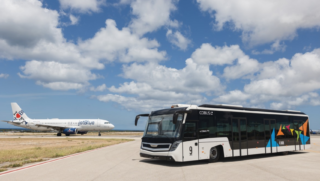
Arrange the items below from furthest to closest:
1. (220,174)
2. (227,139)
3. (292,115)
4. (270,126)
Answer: (292,115) < (270,126) < (227,139) < (220,174)

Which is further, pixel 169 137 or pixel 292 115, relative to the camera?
pixel 292 115

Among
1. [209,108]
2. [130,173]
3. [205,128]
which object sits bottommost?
[130,173]

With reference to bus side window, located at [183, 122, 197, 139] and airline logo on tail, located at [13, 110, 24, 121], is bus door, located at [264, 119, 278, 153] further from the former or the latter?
airline logo on tail, located at [13, 110, 24, 121]

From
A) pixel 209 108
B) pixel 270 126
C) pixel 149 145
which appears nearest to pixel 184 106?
pixel 209 108

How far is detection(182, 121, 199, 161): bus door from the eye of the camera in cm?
1203

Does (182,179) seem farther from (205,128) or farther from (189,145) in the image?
(205,128)

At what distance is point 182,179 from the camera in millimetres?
8781

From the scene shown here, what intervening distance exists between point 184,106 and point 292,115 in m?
9.61

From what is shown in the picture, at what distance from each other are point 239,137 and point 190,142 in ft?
11.9

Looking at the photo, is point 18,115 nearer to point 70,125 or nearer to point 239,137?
point 70,125

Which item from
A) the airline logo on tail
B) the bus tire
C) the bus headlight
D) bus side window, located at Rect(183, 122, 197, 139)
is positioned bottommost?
the bus tire

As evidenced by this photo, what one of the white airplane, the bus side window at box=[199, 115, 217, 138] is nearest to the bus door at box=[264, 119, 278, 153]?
the bus side window at box=[199, 115, 217, 138]

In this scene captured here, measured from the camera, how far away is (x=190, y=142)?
483 inches

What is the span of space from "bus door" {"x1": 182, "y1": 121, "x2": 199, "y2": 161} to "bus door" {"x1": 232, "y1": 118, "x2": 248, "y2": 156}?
2709mm
